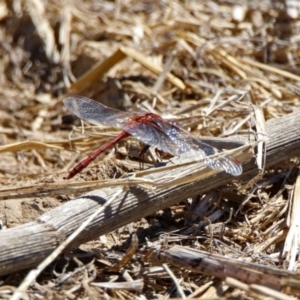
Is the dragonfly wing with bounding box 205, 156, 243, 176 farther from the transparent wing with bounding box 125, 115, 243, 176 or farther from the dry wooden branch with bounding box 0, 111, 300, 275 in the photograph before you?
the dry wooden branch with bounding box 0, 111, 300, 275

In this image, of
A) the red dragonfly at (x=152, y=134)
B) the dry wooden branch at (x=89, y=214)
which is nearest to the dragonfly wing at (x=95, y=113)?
the red dragonfly at (x=152, y=134)

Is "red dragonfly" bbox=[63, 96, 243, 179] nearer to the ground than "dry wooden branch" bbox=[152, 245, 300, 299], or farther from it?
farther from it

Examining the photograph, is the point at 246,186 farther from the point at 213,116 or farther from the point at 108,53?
the point at 108,53

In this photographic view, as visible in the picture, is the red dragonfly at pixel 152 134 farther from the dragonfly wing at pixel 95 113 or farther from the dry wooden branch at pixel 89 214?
the dry wooden branch at pixel 89 214

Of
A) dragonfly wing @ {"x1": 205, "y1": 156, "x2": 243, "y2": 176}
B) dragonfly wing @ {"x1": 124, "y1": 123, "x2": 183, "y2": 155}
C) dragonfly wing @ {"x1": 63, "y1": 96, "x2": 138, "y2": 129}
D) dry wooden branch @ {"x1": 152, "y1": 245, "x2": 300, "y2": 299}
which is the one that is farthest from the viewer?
dragonfly wing @ {"x1": 63, "y1": 96, "x2": 138, "y2": 129}

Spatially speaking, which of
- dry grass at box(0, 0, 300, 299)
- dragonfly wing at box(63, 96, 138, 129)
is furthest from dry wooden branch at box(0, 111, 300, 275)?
dragonfly wing at box(63, 96, 138, 129)

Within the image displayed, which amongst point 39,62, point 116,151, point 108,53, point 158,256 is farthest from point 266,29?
point 158,256
